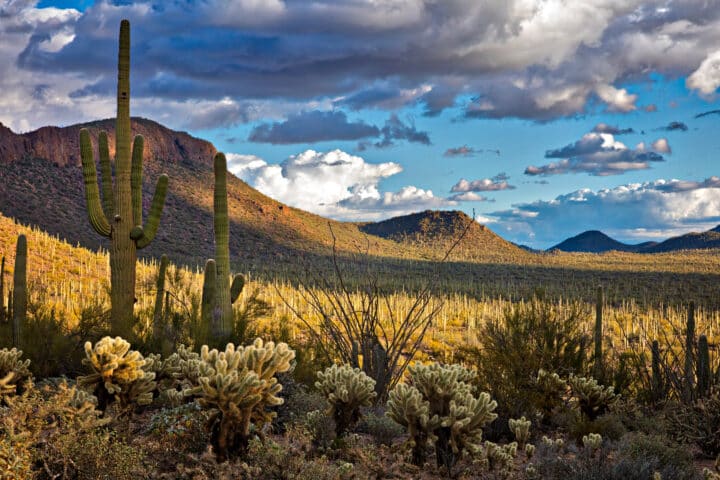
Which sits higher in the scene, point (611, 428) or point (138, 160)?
point (138, 160)

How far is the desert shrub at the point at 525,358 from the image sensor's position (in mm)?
8531

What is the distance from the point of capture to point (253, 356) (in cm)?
498

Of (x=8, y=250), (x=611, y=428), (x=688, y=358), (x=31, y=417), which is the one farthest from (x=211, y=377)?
(x=8, y=250)

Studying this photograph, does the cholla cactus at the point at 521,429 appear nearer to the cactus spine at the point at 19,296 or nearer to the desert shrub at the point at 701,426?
the desert shrub at the point at 701,426

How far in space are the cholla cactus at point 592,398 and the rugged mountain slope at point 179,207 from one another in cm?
3346

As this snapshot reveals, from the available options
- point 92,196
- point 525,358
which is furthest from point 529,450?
point 92,196

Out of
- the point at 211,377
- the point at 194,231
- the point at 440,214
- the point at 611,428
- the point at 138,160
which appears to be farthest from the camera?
the point at 440,214

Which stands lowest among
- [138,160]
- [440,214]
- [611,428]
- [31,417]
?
[611,428]

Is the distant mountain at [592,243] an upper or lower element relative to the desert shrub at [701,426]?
upper

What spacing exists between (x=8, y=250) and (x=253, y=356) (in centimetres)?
2643

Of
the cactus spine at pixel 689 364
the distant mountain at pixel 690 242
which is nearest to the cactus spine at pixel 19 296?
the cactus spine at pixel 689 364

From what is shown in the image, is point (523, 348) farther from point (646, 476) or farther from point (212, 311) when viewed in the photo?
point (212, 311)

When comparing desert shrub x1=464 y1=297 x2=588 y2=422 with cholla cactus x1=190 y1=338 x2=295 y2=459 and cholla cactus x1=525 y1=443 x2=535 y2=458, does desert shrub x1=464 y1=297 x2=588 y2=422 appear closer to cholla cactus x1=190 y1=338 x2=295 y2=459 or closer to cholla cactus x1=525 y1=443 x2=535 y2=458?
cholla cactus x1=525 y1=443 x2=535 y2=458

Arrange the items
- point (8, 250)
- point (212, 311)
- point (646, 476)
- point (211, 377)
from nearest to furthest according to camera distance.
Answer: point (211, 377)
point (646, 476)
point (212, 311)
point (8, 250)
